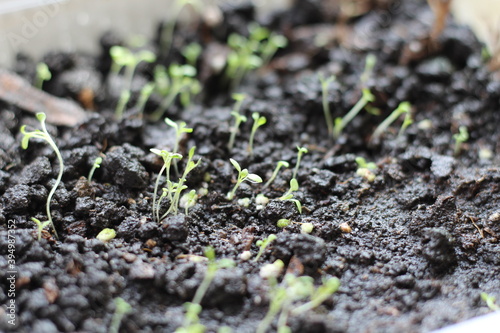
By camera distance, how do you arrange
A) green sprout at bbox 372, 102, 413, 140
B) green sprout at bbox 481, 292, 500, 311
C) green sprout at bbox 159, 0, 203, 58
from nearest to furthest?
green sprout at bbox 481, 292, 500, 311, green sprout at bbox 372, 102, 413, 140, green sprout at bbox 159, 0, 203, 58

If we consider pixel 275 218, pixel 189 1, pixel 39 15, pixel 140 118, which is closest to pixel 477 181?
pixel 275 218

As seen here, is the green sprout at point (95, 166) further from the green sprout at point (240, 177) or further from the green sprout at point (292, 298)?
the green sprout at point (292, 298)

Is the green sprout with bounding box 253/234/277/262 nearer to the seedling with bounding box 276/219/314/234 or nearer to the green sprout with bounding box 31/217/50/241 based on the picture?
the seedling with bounding box 276/219/314/234

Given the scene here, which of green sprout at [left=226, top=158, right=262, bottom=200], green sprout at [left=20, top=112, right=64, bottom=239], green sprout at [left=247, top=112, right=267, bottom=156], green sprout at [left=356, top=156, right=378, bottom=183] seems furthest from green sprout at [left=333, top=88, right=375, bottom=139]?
green sprout at [left=20, top=112, right=64, bottom=239]

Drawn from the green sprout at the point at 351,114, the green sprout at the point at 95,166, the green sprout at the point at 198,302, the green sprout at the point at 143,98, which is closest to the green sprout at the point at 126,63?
the green sprout at the point at 143,98

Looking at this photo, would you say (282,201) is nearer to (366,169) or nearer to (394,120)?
(366,169)

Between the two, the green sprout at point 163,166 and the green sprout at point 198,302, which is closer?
the green sprout at point 198,302
